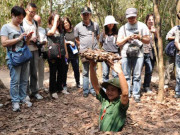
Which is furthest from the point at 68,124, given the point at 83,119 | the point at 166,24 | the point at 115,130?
the point at 166,24

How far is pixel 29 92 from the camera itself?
525 centimetres

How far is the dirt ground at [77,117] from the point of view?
135 inches

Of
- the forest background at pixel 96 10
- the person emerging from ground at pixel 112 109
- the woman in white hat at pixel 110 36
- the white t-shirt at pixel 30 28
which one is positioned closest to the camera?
the person emerging from ground at pixel 112 109

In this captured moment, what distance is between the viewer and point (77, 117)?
4.11m

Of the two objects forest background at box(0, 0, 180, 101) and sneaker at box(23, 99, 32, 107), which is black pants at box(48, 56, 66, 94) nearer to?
sneaker at box(23, 99, 32, 107)

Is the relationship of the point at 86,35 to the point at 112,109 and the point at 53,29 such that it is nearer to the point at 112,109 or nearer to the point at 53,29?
the point at 53,29

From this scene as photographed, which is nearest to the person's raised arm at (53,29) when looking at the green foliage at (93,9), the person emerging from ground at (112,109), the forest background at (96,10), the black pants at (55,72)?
the black pants at (55,72)

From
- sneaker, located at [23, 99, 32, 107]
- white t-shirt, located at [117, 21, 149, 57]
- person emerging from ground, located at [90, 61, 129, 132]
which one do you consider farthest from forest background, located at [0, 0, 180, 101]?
person emerging from ground, located at [90, 61, 129, 132]

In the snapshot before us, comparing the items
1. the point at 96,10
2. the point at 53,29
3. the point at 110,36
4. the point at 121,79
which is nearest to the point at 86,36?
the point at 110,36

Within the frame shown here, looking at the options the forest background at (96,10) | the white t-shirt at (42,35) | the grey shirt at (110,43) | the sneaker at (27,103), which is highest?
the forest background at (96,10)

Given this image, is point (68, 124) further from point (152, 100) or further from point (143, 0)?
point (143, 0)

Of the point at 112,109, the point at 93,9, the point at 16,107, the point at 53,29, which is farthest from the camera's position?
the point at 93,9

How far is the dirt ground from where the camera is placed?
135 inches

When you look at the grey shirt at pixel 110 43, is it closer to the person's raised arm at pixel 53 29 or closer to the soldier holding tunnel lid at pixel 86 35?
the soldier holding tunnel lid at pixel 86 35
